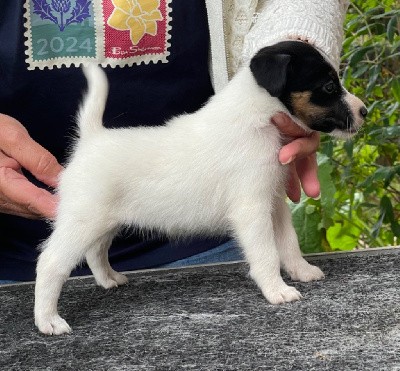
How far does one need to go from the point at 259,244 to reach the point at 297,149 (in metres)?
0.20

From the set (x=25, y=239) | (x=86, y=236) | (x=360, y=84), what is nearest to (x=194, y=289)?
(x=86, y=236)

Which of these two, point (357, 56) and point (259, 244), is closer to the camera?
point (259, 244)

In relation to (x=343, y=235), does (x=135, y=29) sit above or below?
above

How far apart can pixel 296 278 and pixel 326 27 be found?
20.9 inches

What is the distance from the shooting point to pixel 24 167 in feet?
5.99

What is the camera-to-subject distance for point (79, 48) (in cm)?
195

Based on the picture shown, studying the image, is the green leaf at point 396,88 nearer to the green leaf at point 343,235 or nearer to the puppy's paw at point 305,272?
the green leaf at point 343,235

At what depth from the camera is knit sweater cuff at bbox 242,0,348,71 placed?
1.74 metres

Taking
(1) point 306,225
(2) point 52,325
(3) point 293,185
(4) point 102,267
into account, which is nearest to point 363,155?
(1) point 306,225

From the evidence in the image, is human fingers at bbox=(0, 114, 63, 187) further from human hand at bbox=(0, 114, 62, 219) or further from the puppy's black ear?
the puppy's black ear

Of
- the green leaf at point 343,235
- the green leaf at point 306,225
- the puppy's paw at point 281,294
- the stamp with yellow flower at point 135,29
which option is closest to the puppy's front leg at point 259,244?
the puppy's paw at point 281,294

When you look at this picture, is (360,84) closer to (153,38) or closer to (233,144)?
(153,38)

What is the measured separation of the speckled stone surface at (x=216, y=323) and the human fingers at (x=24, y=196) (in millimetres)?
187

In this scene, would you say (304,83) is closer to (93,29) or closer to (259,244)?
(259,244)
